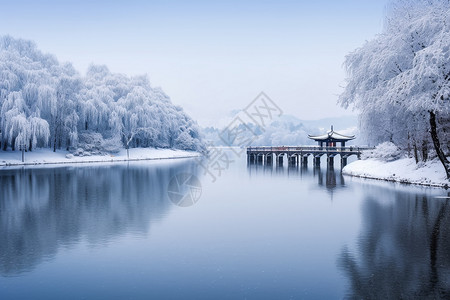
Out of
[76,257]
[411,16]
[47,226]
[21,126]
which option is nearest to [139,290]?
[76,257]

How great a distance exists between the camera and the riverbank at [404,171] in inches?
1078

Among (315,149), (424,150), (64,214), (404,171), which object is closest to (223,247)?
(64,214)

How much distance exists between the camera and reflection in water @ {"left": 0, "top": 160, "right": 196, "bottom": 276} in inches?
465

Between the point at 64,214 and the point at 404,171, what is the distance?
2504cm

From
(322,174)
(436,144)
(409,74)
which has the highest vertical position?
(409,74)

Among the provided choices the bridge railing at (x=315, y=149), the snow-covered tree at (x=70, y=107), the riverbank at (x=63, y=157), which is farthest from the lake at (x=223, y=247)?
the bridge railing at (x=315, y=149)

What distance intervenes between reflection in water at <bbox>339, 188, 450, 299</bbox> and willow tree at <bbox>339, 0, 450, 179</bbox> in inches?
259

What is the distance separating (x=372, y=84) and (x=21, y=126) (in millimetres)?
35539

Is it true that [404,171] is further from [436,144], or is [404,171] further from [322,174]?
[322,174]

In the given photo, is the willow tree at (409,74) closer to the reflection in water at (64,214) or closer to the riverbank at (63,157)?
the reflection in water at (64,214)

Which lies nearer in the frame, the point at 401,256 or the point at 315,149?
the point at 401,256

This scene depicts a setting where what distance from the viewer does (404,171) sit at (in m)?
31.6

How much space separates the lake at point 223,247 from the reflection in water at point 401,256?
0.03 m

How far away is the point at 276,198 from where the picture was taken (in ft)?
76.4
